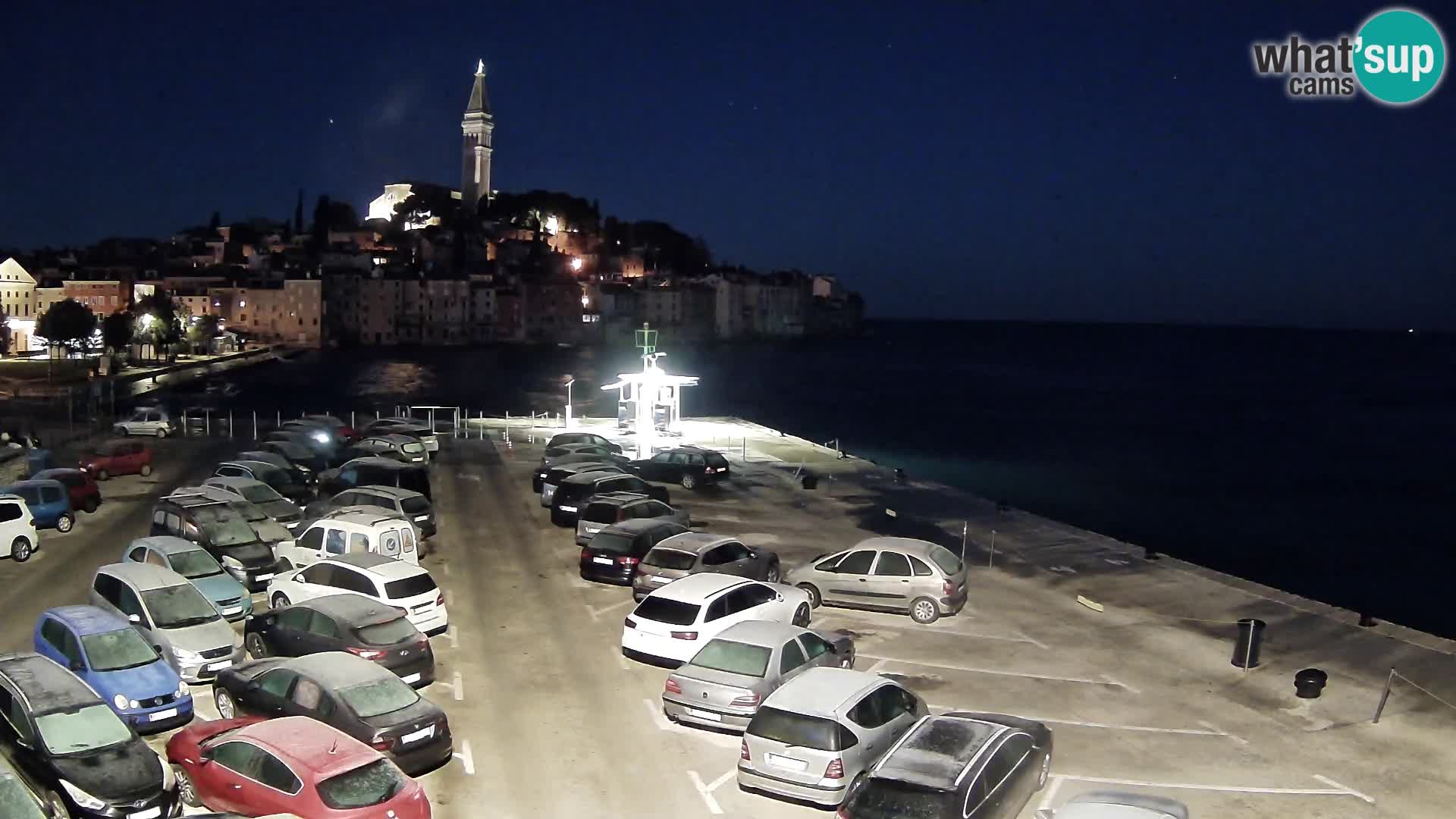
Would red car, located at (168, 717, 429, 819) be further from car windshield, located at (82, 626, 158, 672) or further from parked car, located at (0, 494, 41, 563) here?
parked car, located at (0, 494, 41, 563)

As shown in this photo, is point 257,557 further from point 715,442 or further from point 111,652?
point 715,442

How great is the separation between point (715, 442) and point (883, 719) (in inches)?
1209

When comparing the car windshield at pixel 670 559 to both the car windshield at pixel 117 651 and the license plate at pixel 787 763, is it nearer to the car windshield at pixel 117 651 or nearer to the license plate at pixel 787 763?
the license plate at pixel 787 763

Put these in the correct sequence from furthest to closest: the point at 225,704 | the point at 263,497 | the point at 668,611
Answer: the point at 263,497, the point at 668,611, the point at 225,704

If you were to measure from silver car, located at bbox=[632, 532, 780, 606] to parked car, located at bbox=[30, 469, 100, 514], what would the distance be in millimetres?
13956

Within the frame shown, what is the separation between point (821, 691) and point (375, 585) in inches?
285

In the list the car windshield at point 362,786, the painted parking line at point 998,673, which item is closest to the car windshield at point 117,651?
the car windshield at point 362,786

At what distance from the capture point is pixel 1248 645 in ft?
52.2

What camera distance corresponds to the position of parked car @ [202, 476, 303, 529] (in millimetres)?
22109

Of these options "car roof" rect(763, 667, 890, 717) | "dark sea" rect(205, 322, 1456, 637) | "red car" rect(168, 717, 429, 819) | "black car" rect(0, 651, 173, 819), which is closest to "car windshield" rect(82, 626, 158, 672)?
"black car" rect(0, 651, 173, 819)

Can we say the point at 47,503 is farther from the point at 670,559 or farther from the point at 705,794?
the point at 705,794

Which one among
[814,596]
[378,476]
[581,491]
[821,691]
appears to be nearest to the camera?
[821,691]

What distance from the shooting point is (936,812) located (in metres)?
8.98

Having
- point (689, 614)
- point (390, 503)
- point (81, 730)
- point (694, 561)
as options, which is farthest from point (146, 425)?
point (81, 730)
